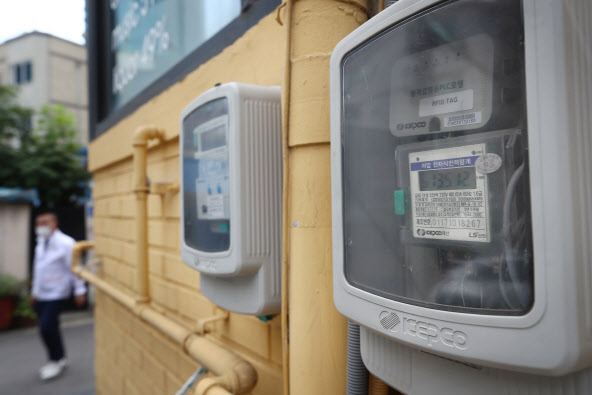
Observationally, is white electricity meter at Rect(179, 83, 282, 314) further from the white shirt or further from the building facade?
the building facade

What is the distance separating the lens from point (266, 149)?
53.4 inches

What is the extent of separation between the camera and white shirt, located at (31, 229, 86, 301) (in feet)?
16.7

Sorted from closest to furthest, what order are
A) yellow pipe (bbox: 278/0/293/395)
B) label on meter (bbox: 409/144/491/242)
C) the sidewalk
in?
label on meter (bbox: 409/144/491/242)
yellow pipe (bbox: 278/0/293/395)
the sidewalk

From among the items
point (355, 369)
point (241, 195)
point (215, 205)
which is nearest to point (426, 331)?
point (355, 369)

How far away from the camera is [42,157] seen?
12.1 metres

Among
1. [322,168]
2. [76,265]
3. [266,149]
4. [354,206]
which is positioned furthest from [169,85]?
[76,265]

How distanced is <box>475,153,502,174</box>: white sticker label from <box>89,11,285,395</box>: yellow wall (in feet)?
3.12

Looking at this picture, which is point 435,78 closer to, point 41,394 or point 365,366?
point 365,366

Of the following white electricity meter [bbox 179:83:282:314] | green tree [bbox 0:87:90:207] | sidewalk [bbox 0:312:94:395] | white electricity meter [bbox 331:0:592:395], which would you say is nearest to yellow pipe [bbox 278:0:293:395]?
white electricity meter [bbox 179:83:282:314]

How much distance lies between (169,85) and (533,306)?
224cm

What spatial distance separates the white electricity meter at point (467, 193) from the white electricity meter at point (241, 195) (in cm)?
37

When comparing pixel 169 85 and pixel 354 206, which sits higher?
pixel 169 85

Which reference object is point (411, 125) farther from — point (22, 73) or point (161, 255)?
point (22, 73)

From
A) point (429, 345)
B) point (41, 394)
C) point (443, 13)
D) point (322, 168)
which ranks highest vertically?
point (443, 13)
